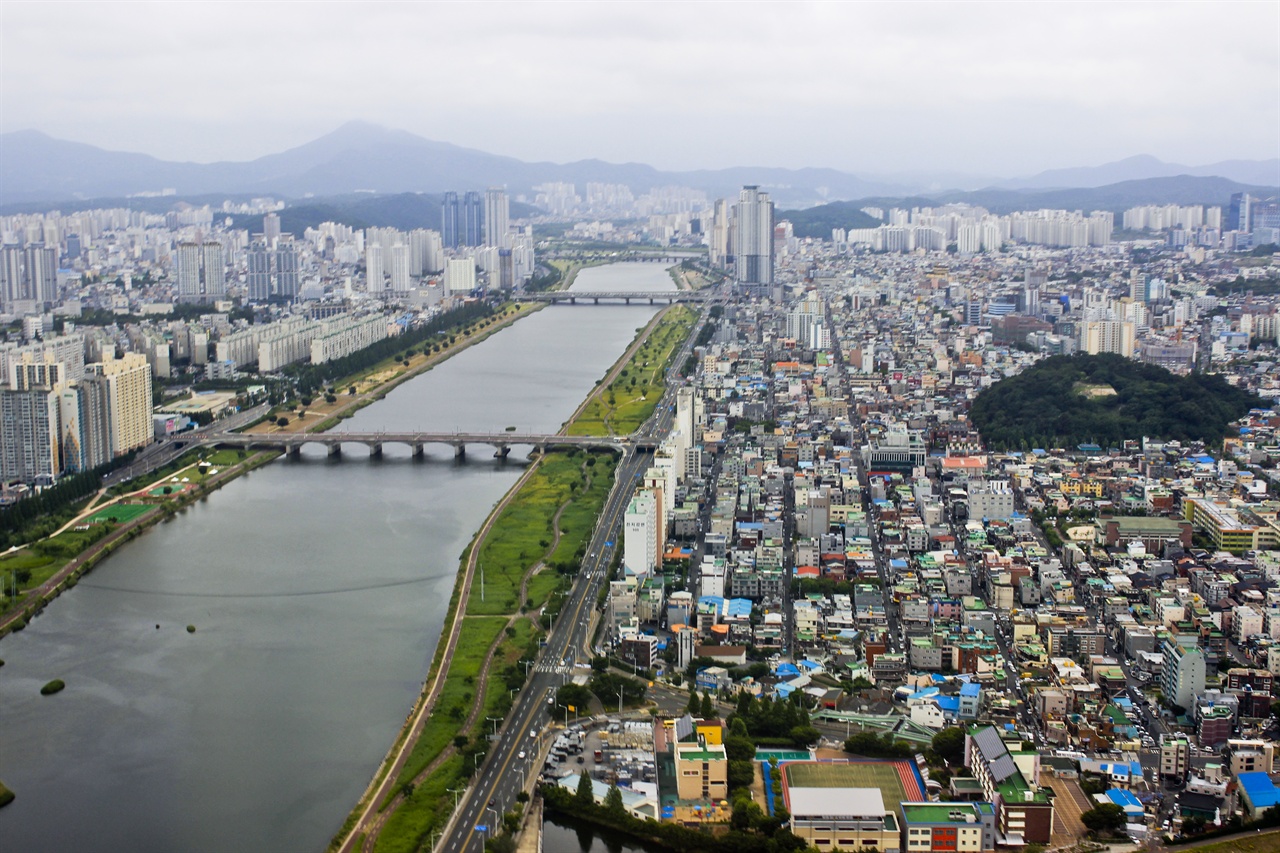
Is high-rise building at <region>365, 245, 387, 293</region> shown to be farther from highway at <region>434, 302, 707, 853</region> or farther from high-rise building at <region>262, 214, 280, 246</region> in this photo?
highway at <region>434, 302, 707, 853</region>

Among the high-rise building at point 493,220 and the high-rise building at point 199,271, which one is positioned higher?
the high-rise building at point 493,220

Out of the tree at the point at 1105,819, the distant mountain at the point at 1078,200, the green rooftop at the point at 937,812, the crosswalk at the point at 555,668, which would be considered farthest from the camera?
the distant mountain at the point at 1078,200

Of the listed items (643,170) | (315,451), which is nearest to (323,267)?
(315,451)

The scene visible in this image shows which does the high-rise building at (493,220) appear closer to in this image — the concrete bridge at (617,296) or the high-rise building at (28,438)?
the concrete bridge at (617,296)

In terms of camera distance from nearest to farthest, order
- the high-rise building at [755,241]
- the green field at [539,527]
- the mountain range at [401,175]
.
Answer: the green field at [539,527], the high-rise building at [755,241], the mountain range at [401,175]

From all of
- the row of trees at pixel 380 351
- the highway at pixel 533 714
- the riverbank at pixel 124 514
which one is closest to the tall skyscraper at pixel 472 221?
the row of trees at pixel 380 351

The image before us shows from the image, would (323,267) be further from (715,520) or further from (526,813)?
(526,813)

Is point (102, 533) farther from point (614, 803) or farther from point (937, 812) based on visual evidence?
point (937, 812)

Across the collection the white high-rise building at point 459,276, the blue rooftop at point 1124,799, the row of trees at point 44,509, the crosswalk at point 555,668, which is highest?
the white high-rise building at point 459,276
